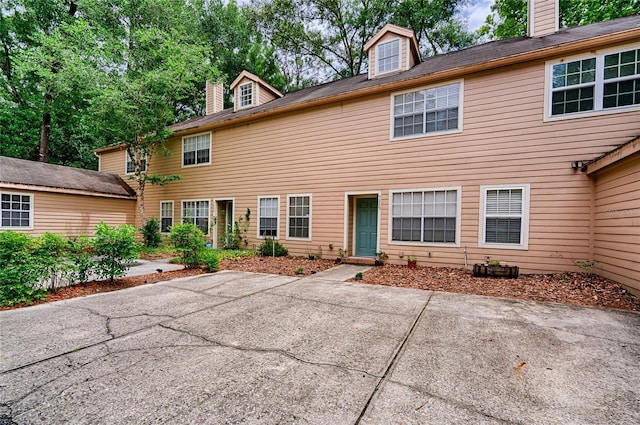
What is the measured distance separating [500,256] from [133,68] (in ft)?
53.7

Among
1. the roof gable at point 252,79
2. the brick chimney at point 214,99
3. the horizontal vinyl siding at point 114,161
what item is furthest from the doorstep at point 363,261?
the horizontal vinyl siding at point 114,161

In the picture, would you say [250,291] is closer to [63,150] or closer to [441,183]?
[441,183]

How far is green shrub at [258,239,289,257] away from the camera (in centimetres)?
948

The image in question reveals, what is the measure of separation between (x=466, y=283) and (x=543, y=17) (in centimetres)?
806

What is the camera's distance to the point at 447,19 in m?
17.1

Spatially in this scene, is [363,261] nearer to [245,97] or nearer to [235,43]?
[245,97]

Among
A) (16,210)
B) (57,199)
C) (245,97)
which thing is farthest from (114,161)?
(245,97)

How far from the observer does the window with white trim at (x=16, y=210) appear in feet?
Answer: 32.0

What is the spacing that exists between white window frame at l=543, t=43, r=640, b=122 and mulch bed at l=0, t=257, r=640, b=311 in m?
3.57

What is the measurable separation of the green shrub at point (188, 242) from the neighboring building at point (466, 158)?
11.0 ft

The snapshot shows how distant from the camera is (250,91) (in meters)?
12.2

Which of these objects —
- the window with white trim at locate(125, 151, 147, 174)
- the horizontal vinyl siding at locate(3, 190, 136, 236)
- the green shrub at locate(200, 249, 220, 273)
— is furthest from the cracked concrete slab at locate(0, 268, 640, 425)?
the window with white trim at locate(125, 151, 147, 174)

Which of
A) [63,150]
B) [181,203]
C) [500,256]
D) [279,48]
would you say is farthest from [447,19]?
[63,150]

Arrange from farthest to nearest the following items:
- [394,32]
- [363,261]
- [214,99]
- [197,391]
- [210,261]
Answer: [214,99] < [394,32] < [363,261] < [210,261] < [197,391]
